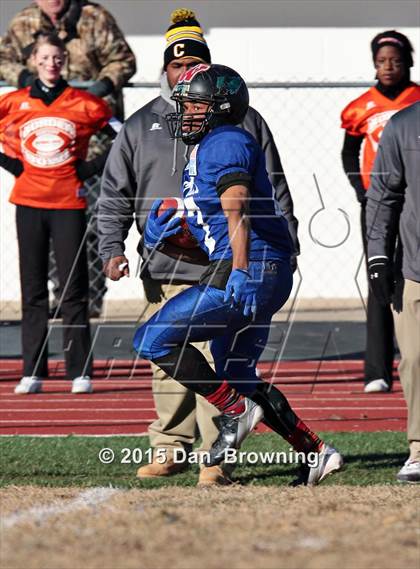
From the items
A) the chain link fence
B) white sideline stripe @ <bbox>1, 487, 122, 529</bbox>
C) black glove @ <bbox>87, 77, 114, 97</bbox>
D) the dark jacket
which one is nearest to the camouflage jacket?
black glove @ <bbox>87, 77, 114, 97</bbox>

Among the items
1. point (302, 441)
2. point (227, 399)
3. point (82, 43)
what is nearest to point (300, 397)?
point (302, 441)

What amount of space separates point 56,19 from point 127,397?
3392 millimetres

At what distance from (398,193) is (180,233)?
1.19 m

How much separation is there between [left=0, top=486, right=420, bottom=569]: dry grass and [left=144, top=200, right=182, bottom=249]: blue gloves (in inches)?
64.9

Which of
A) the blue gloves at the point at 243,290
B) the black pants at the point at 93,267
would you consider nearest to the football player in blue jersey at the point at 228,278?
the blue gloves at the point at 243,290

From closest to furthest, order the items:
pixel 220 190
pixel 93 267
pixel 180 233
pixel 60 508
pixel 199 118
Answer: pixel 60 508 → pixel 220 190 → pixel 199 118 → pixel 180 233 → pixel 93 267

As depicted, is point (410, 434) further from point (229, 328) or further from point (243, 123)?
point (243, 123)

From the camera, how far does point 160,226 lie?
7.27 metres

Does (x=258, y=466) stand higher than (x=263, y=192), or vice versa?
(x=263, y=192)

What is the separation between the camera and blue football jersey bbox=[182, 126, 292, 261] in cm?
645

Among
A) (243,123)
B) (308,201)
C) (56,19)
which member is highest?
(56,19)

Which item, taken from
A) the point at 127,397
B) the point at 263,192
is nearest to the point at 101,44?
the point at 127,397

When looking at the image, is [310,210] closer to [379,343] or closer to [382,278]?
[379,343]

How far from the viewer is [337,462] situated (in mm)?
6934
